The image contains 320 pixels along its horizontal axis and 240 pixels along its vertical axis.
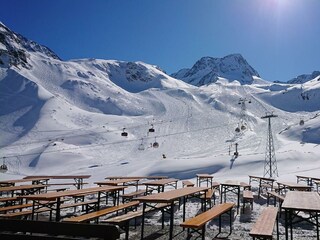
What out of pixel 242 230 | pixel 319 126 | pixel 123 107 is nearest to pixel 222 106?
pixel 123 107

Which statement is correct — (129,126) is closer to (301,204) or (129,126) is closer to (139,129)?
(139,129)

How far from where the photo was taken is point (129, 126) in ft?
237

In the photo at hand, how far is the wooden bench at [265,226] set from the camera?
20.6 feet

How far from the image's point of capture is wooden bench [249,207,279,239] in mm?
6273

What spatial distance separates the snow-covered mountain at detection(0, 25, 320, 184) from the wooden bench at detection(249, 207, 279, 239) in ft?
59.6

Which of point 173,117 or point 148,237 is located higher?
point 173,117

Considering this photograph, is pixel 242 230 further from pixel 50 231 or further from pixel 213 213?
pixel 50 231

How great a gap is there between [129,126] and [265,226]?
65920mm

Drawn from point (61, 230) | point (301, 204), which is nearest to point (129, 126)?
point (301, 204)

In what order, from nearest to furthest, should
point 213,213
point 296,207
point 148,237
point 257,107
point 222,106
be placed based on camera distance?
point 296,207
point 213,213
point 148,237
point 222,106
point 257,107

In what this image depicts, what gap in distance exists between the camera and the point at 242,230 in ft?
32.4

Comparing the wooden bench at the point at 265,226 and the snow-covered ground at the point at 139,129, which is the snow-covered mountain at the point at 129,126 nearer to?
the snow-covered ground at the point at 139,129

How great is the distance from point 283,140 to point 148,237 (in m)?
55.9

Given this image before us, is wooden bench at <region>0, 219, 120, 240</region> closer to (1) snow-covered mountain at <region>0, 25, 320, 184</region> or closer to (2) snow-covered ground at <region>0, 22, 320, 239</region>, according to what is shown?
(2) snow-covered ground at <region>0, 22, 320, 239</region>
